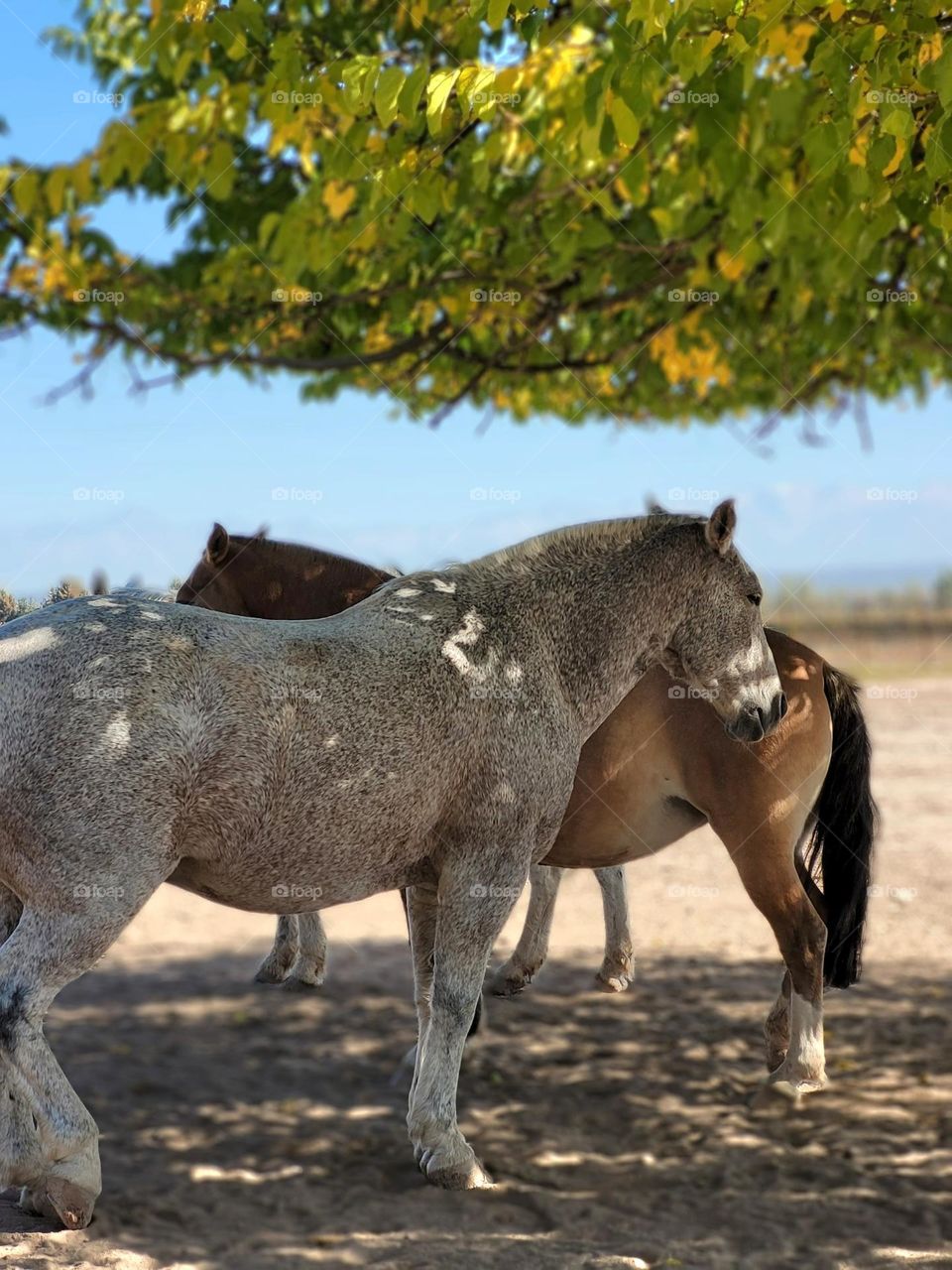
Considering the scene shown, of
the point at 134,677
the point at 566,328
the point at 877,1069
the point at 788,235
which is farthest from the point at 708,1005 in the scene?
the point at 134,677

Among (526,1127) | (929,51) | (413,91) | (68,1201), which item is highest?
(929,51)

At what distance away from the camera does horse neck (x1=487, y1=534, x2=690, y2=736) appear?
12.6ft

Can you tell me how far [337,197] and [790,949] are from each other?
4.15 m

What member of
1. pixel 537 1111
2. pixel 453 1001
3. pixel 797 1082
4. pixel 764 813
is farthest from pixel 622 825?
pixel 537 1111

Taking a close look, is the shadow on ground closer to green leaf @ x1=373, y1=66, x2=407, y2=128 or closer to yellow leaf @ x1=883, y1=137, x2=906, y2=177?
green leaf @ x1=373, y1=66, x2=407, y2=128

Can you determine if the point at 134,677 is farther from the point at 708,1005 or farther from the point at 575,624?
the point at 708,1005

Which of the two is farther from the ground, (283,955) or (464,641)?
(464,641)

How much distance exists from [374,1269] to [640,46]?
4870mm

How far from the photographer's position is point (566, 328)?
9.12 m

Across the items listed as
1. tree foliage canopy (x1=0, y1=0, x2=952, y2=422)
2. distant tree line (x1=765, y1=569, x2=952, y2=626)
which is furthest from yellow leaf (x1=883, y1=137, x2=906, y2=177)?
distant tree line (x1=765, y1=569, x2=952, y2=626)

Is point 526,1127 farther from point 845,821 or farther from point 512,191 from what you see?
point 512,191

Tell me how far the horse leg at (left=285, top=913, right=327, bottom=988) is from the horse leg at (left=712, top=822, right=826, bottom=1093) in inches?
65.2

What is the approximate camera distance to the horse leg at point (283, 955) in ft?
14.9

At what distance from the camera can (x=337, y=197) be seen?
21.7 ft
